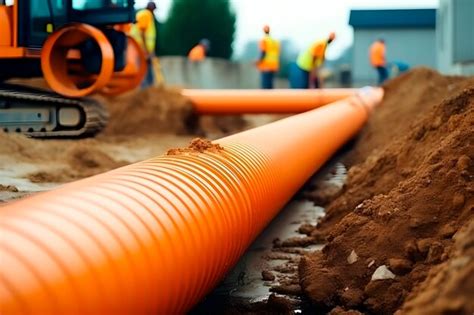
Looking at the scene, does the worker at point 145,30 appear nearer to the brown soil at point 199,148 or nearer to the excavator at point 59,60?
the excavator at point 59,60

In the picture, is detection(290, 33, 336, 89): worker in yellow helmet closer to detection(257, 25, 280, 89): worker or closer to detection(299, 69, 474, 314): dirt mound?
detection(257, 25, 280, 89): worker

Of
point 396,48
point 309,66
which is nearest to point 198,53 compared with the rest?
point 309,66

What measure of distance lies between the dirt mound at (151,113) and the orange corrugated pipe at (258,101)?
0.84ft

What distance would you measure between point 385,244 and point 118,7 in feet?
20.9

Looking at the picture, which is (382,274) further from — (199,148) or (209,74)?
(209,74)

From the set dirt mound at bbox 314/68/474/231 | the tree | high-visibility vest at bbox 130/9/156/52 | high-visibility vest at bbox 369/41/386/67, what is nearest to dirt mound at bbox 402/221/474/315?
dirt mound at bbox 314/68/474/231

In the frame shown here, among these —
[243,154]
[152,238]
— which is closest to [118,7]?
[243,154]

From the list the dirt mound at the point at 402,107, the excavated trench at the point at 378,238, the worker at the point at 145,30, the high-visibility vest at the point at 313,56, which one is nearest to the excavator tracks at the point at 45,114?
the excavated trench at the point at 378,238

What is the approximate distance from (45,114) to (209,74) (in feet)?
56.7

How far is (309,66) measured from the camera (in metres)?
15.5

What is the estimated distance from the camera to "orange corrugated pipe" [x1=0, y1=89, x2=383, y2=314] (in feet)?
6.13

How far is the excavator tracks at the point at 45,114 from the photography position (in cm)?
825

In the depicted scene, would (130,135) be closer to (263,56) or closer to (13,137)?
(13,137)

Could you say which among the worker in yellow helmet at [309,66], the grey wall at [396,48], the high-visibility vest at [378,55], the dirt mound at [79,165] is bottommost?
the dirt mound at [79,165]
